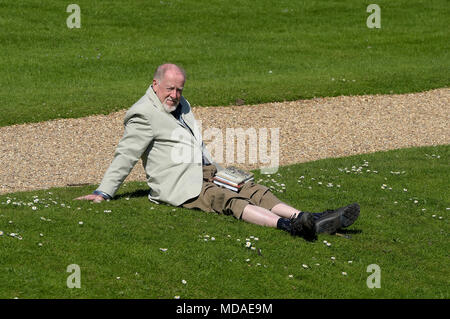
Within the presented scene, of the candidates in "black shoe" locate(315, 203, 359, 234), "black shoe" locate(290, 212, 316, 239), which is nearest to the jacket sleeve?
"black shoe" locate(290, 212, 316, 239)

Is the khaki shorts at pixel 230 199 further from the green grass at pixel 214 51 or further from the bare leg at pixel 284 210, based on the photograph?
the green grass at pixel 214 51

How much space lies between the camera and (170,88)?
9.97m

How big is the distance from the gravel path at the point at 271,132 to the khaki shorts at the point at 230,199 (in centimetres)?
455

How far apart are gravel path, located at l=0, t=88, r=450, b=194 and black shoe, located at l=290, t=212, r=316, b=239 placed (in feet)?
19.4

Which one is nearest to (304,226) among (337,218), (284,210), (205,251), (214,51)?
(337,218)

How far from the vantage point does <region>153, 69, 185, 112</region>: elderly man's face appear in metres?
9.88

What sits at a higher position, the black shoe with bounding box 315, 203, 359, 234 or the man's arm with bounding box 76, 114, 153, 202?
the man's arm with bounding box 76, 114, 153, 202

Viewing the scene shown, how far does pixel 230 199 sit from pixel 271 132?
8160 mm

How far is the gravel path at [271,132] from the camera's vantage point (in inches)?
588

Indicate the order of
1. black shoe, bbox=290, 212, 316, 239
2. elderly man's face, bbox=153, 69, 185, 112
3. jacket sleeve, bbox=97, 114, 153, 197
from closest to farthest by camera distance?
black shoe, bbox=290, 212, 316, 239 < elderly man's face, bbox=153, 69, 185, 112 < jacket sleeve, bbox=97, 114, 153, 197

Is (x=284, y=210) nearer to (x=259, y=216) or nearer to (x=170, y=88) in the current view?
(x=259, y=216)

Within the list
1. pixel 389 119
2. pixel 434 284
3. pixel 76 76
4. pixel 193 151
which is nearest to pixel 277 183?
pixel 193 151

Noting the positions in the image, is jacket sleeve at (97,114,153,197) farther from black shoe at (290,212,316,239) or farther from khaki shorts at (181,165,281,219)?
black shoe at (290,212,316,239)
